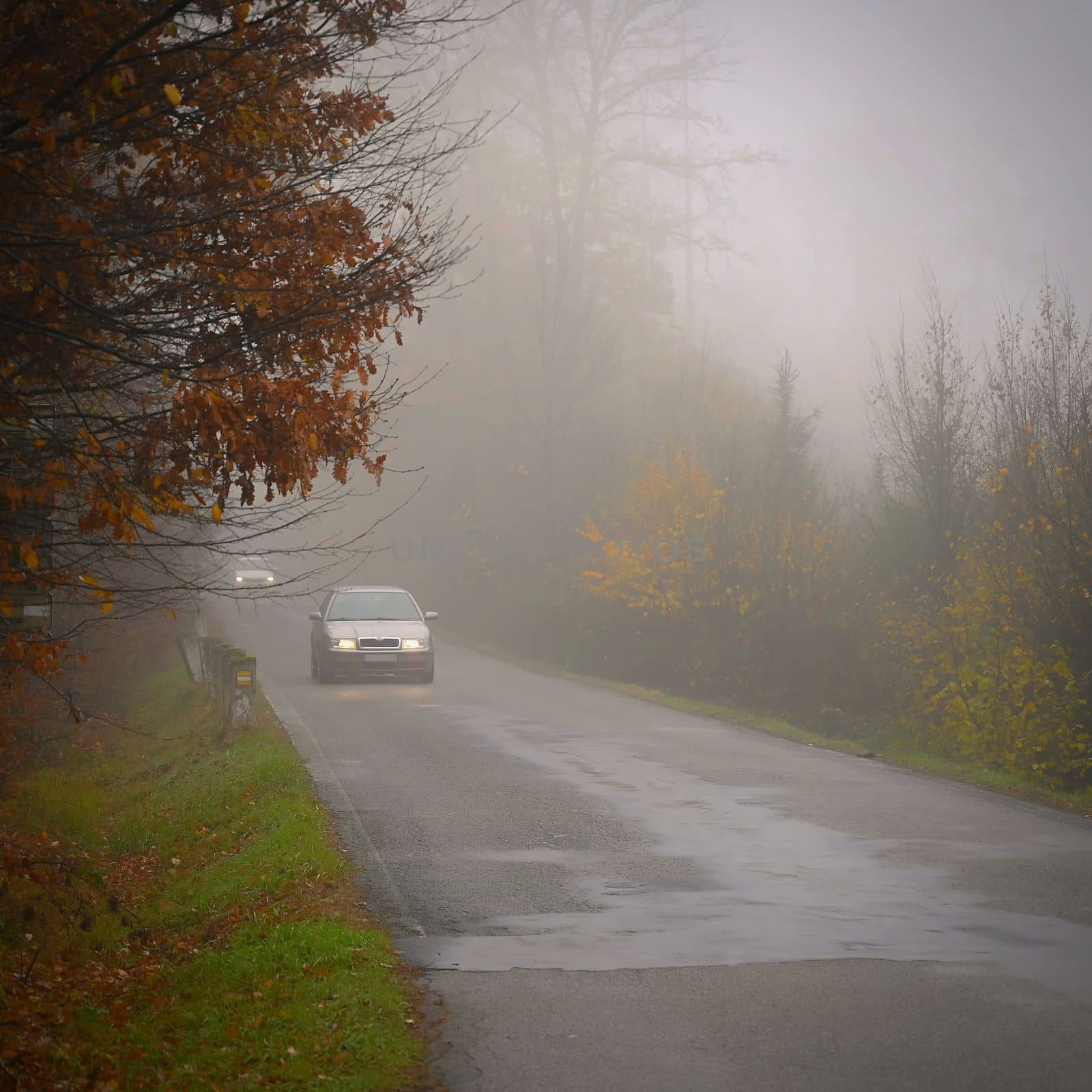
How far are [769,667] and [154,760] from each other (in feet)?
45.7

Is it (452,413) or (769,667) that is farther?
(452,413)

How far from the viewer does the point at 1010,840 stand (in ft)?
35.2

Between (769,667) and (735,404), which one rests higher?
(735,404)

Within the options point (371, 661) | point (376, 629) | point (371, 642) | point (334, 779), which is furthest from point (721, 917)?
point (376, 629)

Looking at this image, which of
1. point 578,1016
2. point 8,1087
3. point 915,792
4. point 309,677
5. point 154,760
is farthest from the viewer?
point 309,677

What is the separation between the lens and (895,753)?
65.3 ft

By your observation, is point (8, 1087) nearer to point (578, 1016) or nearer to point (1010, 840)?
point (578, 1016)

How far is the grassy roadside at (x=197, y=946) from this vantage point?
5824 mm

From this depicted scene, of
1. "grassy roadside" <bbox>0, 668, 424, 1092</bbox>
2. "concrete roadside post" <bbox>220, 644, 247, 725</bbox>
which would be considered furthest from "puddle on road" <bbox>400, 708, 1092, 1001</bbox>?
"concrete roadside post" <bbox>220, 644, 247, 725</bbox>

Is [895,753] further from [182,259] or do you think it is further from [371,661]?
[182,259]

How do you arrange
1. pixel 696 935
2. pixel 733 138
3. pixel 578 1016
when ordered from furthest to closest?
pixel 733 138
pixel 696 935
pixel 578 1016

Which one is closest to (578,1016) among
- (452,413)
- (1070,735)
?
(1070,735)

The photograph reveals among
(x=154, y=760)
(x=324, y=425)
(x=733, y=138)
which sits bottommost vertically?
(x=154, y=760)

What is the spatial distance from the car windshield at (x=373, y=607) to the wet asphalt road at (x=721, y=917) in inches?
392
